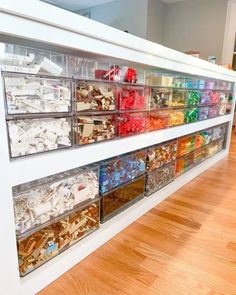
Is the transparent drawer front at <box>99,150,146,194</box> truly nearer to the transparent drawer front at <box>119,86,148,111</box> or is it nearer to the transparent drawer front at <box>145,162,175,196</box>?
the transparent drawer front at <box>145,162,175,196</box>

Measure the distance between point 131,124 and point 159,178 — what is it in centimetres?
46

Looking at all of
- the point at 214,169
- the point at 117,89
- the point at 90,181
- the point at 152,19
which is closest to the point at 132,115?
the point at 117,89

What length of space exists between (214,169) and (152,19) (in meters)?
2.17

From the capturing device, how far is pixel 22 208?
2.32ft

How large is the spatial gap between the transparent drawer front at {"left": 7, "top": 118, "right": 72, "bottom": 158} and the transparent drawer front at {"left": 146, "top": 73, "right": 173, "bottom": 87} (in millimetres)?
553

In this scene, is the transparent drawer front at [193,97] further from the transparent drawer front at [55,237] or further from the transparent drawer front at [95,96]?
the transparent drawer front at [55,237]

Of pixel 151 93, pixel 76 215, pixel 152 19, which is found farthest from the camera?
pixel 152 19

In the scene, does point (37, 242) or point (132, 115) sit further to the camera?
point (132, 115)

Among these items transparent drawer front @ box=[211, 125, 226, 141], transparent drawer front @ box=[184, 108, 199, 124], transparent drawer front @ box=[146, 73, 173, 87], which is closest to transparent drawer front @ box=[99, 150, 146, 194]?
transparent drawer front @ box=[146, 73, 173, 87]

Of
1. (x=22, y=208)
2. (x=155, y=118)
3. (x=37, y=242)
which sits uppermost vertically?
(x=155, y=118)

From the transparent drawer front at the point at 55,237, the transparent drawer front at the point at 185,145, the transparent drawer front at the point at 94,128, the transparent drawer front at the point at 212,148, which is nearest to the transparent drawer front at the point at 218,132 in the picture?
the transparent drawer front at the point at 212,148

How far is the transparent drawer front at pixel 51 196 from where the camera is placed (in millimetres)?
703

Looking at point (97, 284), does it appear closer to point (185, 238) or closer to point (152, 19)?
point (185, 238)

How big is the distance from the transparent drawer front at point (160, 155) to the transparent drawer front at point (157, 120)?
124 millimetres
